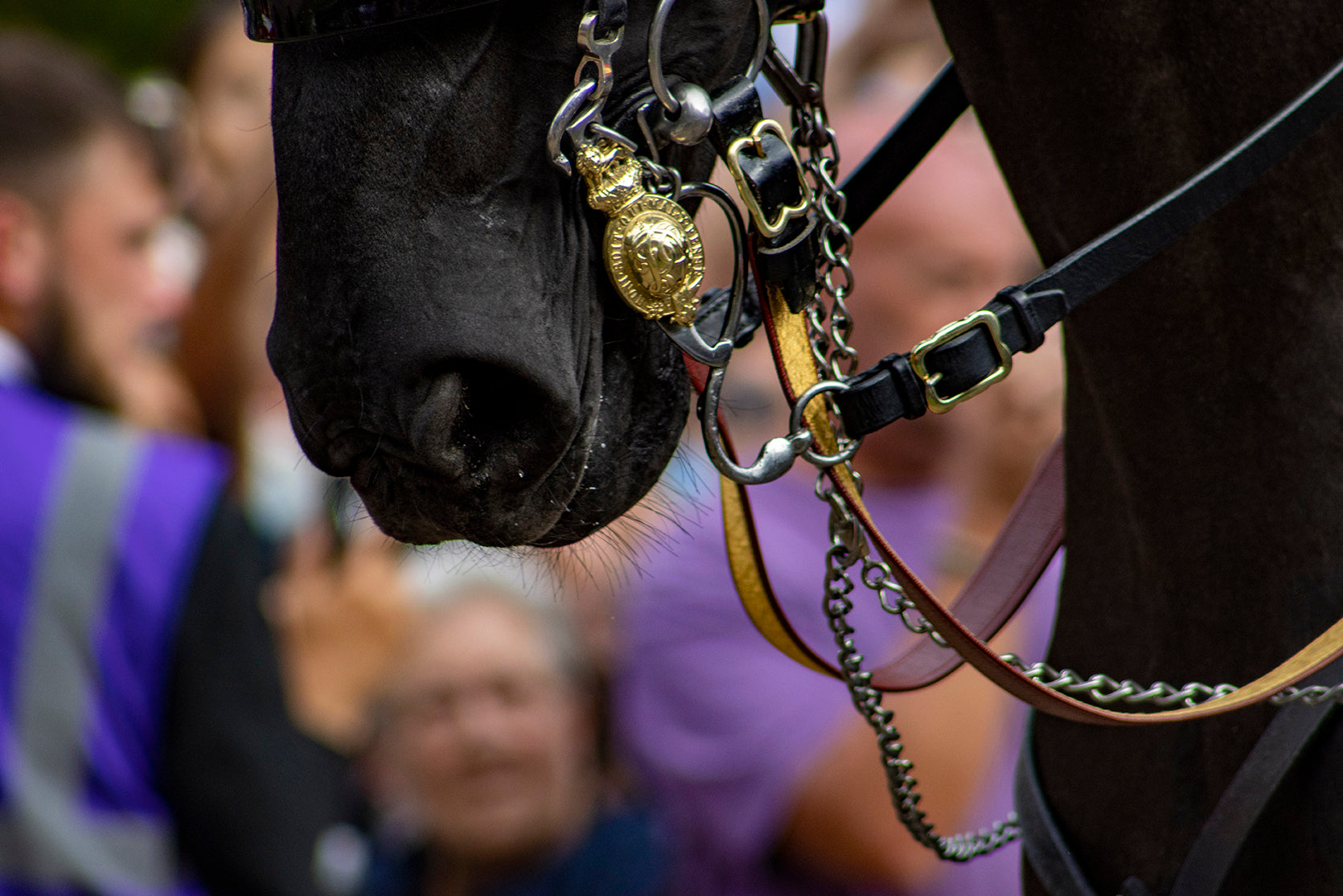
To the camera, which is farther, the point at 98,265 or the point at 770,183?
the point at 98,265

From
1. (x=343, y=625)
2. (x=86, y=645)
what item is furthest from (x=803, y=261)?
(x=343, y=625)

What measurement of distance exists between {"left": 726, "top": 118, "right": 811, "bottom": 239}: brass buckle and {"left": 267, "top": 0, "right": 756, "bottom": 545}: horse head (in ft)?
0.31

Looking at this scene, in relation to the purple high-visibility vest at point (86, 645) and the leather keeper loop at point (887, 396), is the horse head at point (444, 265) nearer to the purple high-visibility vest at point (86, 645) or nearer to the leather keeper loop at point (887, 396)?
the leather keeper loop at point (887, 396)

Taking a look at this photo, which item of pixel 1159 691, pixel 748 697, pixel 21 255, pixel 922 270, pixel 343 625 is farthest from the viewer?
pixel 343 625

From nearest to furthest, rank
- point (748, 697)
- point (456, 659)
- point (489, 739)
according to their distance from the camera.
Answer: point (748, 697) < point (489, 739) < point (456, 659)

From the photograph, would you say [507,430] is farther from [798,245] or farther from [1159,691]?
[1159,691]

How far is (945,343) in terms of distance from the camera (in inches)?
49.8

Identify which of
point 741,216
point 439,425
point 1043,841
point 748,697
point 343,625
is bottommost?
point 343,625

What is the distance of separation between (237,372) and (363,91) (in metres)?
2.90

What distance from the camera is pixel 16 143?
3.43 m

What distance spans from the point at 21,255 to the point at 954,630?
278cm

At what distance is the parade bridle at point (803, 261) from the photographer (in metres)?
1.16

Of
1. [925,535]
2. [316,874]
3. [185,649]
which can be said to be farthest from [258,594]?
[925,535]

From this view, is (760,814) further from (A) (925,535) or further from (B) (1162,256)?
(B) (1162,256)
